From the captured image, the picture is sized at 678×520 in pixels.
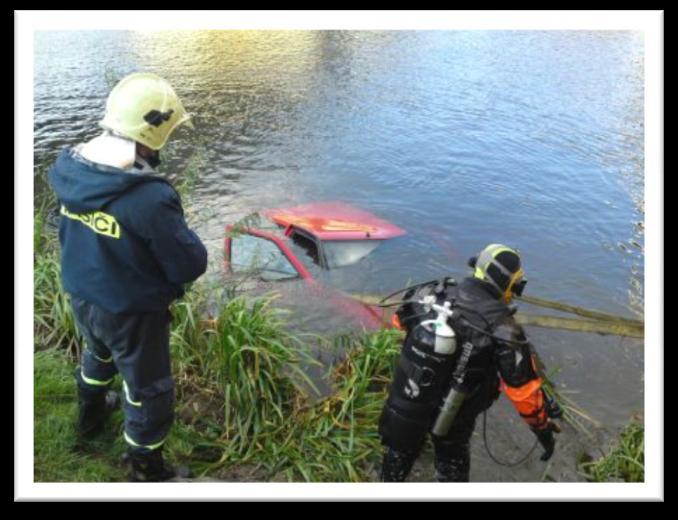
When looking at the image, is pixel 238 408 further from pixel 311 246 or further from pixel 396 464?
pixel 311 246

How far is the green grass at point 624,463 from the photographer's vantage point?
4.56 meters

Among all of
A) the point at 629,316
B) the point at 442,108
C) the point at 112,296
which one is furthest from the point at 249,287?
the point at 442,108

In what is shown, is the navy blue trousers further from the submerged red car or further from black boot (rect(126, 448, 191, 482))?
the submerged red car

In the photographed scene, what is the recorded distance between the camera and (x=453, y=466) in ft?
13.3

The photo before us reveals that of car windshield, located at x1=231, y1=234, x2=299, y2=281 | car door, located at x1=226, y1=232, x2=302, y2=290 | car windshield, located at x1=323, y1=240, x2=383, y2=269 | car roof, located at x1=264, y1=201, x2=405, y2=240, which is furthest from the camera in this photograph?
car roof, located at x1=264, y1=201, x2=405, y2=240

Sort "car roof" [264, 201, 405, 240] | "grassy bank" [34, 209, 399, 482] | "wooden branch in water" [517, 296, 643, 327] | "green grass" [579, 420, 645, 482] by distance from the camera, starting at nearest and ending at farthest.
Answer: "grassy bank" [34, 209, 399, 482] → "green grass" [579, 420, 645, 482] → "wooden branch in water" [517, 296, 643, 327] → "car roof" [264, 201, 405, 240]

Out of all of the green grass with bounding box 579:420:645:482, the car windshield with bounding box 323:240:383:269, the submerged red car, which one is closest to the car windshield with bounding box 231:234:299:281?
the submerged red car

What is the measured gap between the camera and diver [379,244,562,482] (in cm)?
351

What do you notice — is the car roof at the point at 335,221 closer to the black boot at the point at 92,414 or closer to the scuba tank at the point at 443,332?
the black boot at the point at 92,414

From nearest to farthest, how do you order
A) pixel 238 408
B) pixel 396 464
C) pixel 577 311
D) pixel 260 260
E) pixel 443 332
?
pixel 443 332 < pixel 396 464 < pixel 238 408 < pixel 577 311 < pixel 260 260

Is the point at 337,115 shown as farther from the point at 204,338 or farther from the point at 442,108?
the point at 204,338

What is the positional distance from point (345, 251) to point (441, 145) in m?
5.71

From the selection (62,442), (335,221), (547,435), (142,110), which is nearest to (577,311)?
(335,221)

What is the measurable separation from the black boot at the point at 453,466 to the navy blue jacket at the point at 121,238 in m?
2.08
